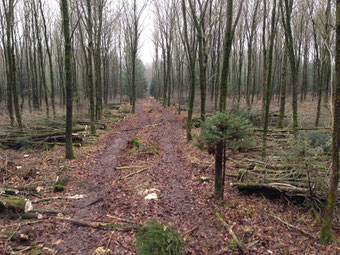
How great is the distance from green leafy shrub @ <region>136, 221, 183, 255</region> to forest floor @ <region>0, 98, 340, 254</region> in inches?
25.4

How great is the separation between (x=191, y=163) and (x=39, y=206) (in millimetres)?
5075

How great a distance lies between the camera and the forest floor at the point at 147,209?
13.3 feet

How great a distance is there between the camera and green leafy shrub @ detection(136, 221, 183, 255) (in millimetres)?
3238

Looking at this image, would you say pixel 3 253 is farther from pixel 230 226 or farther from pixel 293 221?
Answer: pixel 293 221

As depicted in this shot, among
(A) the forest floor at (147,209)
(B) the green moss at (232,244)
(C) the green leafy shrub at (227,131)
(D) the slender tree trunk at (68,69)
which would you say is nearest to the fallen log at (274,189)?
(A) the forest floor at (147,209)

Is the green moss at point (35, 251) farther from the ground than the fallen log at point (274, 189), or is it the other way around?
the fallen log at point (274, 189)

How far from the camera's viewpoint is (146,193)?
5.95 metres

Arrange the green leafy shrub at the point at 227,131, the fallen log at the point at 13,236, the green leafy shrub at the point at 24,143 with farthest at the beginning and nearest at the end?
the green leafy shrub at the point at 24,143 → the green leafy shrub at the point at 227,131 → the fallen log at the point at 13,236

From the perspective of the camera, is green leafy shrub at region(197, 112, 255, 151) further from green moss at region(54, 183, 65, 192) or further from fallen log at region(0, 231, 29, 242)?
green moss at region(54, 183, 65, 192)

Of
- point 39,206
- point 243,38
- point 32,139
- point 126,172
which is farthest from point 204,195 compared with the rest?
point 243,38

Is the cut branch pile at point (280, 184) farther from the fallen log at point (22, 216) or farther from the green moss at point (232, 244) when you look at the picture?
the fallen log at point (22, 216)

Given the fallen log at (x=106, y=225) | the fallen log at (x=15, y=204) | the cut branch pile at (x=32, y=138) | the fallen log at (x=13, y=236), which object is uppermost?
the cut branch pile at (x=32, y=138)

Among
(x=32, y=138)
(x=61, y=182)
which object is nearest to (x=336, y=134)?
(x=61, y=182)

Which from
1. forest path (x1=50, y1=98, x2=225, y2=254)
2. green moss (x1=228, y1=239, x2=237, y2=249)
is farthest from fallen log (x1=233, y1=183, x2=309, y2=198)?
green moss (x1=228, y1=239, x2=237, y2=249)
